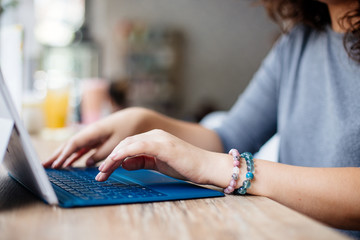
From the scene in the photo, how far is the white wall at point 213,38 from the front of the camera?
20.0 feet

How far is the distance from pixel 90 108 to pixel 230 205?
2309mm

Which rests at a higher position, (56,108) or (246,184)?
(246,184)

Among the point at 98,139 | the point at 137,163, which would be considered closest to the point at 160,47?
the point at 98,139

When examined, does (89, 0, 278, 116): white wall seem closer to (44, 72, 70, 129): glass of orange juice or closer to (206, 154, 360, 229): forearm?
(44, 72, 70, 129): glass of orange juice

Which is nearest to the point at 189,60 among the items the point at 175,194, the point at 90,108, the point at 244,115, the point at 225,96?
the point at 225,96

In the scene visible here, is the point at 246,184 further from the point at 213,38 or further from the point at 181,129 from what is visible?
the point at 213,38

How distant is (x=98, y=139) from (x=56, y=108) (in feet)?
3.34

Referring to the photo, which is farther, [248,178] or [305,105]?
[305,105]

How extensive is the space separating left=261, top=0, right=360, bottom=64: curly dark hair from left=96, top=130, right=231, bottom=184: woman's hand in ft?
1.55

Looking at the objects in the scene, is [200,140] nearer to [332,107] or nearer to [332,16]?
[332,107]

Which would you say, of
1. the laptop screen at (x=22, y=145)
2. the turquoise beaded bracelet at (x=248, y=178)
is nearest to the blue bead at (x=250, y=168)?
the turquoise beaded bracelet at (x=248, y=178)

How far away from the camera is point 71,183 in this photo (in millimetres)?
593

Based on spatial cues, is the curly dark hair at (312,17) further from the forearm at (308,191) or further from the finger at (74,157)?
the finger at (74,157)

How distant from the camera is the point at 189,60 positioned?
6312 millimetres
